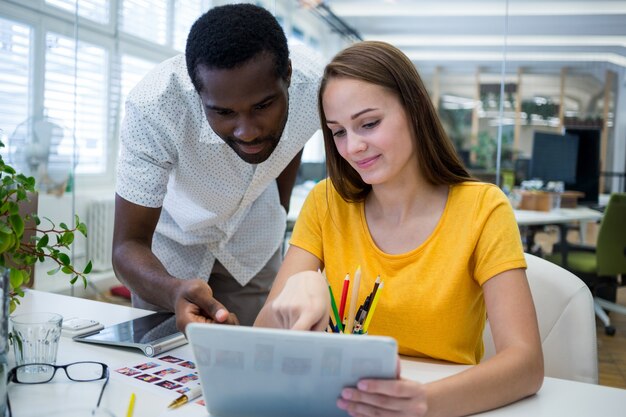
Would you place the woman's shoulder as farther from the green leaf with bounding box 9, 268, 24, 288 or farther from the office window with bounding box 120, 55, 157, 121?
the office window with bounding box 120, 55, 157, 121

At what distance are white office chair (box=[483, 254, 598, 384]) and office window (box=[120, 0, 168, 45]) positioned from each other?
380cm

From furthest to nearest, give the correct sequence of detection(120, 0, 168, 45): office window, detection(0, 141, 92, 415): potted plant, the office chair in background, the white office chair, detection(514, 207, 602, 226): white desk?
detection(120, 0, 168, 45): office window, detection(514, 207, 602, 226): white desk, the office chair in background, the white office chair, detection(0, 141, 92, 415): potted plant

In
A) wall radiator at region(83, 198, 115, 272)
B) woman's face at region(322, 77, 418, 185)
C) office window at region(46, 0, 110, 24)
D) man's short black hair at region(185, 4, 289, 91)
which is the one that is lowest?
wall radiator at region(83, 198, 115, 272)

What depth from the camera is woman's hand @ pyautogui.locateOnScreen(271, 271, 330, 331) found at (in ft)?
2.78

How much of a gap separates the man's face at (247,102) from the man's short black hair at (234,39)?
20mm

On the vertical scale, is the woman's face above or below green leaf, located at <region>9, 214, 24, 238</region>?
above

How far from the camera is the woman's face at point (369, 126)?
1.22 m

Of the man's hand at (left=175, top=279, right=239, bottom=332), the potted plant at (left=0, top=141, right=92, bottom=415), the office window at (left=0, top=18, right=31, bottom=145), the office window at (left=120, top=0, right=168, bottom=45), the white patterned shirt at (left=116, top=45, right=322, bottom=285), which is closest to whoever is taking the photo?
the potted plant at (left=0, top=141, right=92, bottom=415)

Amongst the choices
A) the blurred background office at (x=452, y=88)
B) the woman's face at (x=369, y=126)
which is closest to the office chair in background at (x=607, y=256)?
the blurred background office at (x=452, y=88)

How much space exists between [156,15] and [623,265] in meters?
3.76

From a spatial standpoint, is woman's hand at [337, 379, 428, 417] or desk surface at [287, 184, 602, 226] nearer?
woman's hand at [337, 379, 428, 417]

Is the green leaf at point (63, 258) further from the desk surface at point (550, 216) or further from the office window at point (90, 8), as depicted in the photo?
the office window at point (90, 8)

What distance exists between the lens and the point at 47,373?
102 centimetres

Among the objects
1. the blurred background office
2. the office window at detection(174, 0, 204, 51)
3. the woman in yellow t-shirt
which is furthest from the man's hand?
the office window at detection(174, 0, 204, 51)
